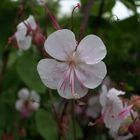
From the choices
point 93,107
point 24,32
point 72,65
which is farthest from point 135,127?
point 93,107

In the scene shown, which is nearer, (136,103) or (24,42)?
(136,103)

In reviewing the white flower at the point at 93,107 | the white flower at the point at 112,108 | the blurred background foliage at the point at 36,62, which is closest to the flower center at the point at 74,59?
the white flower at the point at 112,108

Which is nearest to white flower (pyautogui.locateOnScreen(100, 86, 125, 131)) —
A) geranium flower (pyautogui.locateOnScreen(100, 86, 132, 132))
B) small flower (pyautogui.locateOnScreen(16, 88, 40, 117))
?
geranium flower (pyautogui.locateOnScreen(100, 86, 132, 132))

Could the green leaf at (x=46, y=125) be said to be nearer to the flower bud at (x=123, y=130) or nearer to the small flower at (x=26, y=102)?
the small flower at (x=26, y=102)

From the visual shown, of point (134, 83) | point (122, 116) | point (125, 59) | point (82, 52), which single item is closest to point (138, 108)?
point (122, 116)

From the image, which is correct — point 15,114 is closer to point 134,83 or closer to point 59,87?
point 134,83

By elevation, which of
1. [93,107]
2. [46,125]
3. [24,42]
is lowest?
[93,107]

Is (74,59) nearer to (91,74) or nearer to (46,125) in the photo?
(91,74)
